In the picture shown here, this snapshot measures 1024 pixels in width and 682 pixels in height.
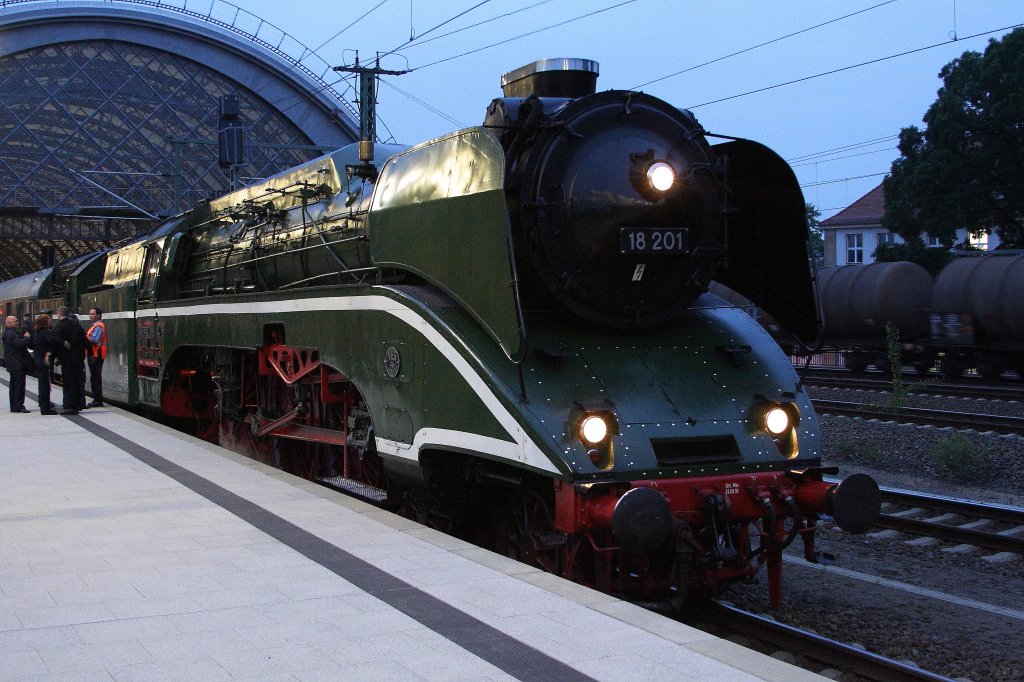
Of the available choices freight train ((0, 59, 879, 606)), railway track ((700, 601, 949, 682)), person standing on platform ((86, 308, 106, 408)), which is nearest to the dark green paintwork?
freight train ((0, 59, 879, 606))

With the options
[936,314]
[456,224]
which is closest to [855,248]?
[936,314]

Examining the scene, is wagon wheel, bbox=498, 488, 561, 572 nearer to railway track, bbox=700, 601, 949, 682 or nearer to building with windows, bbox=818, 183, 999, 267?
railway track, bbox=700, 601, 949, 682

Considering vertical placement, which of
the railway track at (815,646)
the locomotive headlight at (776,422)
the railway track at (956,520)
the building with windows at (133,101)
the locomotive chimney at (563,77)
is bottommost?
the railway track at (815,646)

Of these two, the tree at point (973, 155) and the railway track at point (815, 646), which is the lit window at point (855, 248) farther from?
the railway track at point (815, 646)

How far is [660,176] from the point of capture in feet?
19.8

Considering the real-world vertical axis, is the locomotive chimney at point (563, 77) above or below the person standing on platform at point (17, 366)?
above

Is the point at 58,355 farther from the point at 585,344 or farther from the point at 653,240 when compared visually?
the point at 653,240

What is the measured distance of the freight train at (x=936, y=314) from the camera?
2128cm

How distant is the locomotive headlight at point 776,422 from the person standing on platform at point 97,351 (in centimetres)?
1223

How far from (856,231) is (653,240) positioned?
50.8 meters

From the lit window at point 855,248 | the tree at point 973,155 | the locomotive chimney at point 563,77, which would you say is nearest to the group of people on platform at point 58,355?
the locomotive chimney at point 563,77

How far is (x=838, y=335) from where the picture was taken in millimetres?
25109

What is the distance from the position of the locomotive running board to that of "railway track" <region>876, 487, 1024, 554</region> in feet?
14.2

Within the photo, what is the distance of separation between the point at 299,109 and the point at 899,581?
4892 cm
